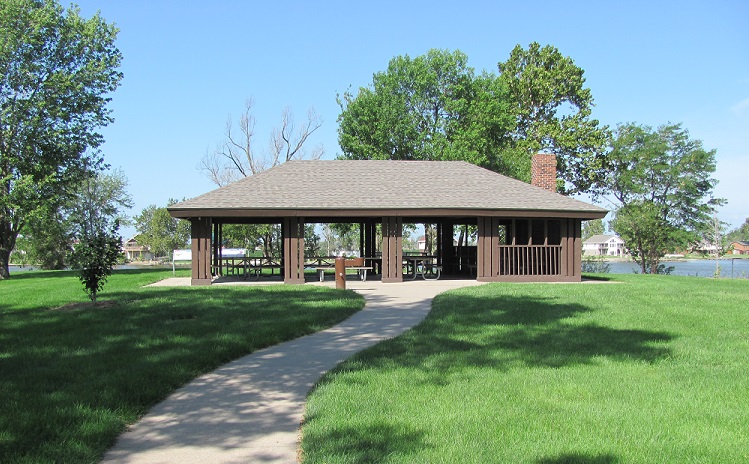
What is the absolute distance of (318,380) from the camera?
6.26m

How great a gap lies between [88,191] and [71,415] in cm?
6048

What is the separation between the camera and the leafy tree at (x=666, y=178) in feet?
137

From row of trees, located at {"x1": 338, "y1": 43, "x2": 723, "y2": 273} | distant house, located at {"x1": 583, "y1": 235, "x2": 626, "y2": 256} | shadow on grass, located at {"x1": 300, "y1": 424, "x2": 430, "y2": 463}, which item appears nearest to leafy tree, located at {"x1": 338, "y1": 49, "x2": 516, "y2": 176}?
row of trees, located at {"x1": 338, "y1": 43, "x2": 723, "y2": 273}

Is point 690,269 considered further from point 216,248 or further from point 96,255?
point 96,255

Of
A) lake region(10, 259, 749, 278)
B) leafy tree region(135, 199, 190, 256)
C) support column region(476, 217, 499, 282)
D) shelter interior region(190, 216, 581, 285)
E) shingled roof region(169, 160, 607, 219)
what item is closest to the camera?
shingled roof region(169, 160, 607, 219)

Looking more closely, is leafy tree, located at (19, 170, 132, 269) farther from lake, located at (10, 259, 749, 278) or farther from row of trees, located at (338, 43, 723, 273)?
row of trees, located at (338, 43, 723, 273)

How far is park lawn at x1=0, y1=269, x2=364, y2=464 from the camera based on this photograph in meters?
4.66

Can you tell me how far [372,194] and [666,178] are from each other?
3105cm

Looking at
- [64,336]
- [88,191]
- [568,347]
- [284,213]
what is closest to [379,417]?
[568,347]

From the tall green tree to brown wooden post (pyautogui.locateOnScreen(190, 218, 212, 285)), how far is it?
14323 mm

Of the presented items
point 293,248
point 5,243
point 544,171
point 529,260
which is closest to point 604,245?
point 544,171

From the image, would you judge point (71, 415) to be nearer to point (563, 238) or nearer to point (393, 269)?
point (393, 269)

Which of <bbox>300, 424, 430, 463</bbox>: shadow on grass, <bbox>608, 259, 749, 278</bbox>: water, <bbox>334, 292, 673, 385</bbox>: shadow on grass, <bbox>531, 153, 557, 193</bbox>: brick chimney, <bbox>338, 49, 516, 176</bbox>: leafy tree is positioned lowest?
<bbox>608, 259, 749, 278</bbox>: water

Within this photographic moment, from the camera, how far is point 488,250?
20.4 meters
